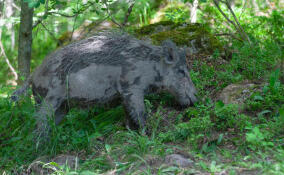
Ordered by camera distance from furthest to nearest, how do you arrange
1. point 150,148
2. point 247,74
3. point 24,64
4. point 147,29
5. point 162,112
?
point 147,29 < point 24,64 < point 247,74 < point 162,112 < point 150,148

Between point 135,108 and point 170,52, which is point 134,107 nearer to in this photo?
point 135,108

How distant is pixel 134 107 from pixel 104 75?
55 cm

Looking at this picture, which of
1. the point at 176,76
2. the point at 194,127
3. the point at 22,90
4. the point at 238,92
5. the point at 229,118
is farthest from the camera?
the point at 238,92

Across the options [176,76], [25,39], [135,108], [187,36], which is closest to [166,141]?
[135,108]

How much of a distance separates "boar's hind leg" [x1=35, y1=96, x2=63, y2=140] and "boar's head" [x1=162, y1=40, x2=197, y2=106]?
144 centimetres

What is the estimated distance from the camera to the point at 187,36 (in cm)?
604

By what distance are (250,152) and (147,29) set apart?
12.7 ft

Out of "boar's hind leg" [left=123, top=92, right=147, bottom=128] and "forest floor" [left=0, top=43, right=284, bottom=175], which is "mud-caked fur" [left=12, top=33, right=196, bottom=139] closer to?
"boar's hind leg" [left=123, top=92, right=147, bottom=128]

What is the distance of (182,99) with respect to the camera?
4.36m

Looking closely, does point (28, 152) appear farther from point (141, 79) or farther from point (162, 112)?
point (162, 112)

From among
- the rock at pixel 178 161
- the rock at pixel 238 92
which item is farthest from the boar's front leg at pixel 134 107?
the rock at pixel 238 92

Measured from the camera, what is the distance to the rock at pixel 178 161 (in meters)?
3.06

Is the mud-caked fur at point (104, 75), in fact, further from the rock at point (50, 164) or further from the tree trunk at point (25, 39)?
the tree trunk at point (25, 39)

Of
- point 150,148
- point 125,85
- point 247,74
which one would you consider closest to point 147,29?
point 247,74
